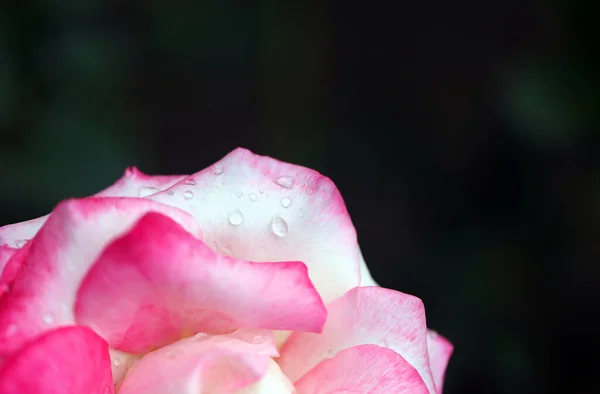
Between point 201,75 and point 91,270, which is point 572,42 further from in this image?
point 91,270

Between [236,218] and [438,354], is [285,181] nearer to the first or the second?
[236,218]

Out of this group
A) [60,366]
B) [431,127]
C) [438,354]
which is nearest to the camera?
[60,366]

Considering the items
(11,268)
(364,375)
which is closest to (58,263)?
(11,268)

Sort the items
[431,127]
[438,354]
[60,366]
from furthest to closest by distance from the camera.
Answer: [431,127] < [438,354] < [60,366]

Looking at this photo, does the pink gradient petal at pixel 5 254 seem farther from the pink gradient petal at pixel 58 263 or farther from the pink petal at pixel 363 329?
the pink petal at pixel 363 329

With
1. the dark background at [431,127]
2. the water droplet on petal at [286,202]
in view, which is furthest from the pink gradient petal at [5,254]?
the dark background at [431,127]

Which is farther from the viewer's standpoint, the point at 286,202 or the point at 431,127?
the point at 431,127
